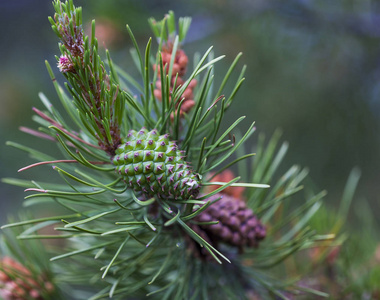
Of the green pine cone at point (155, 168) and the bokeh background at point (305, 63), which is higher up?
the green pine cone at point (155, 168)

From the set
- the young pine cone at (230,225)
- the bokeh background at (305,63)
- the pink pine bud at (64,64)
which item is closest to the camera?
the pink pine bud at (64,64)

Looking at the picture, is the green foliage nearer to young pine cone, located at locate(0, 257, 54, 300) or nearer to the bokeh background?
young pine cone, located at locate(0, 257, 54, 300)

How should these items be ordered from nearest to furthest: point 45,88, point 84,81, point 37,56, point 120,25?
point 84,81
point 120,25
point 45,88
point 37,56

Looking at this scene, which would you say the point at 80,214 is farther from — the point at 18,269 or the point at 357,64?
the point at 357,64

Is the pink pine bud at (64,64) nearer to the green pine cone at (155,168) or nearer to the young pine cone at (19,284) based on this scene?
the green pine cone at (155,168)

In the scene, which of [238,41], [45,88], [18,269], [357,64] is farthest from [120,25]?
[18,269]

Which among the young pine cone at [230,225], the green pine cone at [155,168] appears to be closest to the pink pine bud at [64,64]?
the green pine cone at [155,168]

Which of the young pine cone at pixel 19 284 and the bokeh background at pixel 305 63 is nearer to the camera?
the young pine cone at pixel 19 284

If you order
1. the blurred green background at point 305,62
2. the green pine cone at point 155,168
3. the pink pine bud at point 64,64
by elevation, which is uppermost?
the pink pine bud at point 64,64
